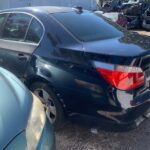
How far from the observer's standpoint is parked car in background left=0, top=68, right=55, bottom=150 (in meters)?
2.03

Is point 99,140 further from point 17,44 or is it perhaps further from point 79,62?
point 17,44

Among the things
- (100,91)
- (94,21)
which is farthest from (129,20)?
(100,91)

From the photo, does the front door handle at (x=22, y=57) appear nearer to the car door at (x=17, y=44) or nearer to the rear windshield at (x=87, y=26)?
the car door at (x=17, y=44)

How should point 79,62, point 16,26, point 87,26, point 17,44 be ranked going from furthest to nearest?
point 16,26, point 17,44, point 87,26, point 79,62

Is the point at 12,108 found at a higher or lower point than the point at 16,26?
higher

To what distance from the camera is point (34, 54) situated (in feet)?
13.5

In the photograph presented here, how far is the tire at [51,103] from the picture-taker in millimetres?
3908

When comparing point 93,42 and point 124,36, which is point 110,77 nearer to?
point 93,42

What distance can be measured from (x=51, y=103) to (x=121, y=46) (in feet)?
3.62

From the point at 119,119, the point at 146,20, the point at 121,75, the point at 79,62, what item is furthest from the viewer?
the point at 146,20

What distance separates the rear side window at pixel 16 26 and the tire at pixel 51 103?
0.77 metres

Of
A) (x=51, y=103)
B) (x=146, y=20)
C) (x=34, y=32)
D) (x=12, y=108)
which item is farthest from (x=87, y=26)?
(x=146, y=20)

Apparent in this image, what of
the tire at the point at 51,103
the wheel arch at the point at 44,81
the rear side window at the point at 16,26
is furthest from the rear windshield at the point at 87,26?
the tire at the point at 51,103

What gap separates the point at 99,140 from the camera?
3953 millimetres
